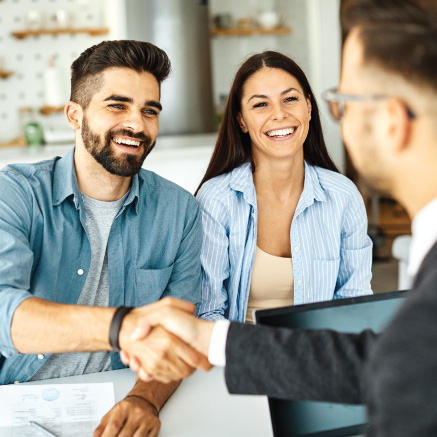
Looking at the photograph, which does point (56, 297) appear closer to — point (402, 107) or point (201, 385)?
point (201, 385)

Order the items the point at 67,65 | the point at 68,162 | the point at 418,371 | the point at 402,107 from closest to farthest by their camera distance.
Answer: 1. the point at 418,371
2. the point at 402,107
3. the point at 68,162
4. the point at 67,65

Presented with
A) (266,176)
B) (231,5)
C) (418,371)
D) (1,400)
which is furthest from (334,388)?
(231,5)

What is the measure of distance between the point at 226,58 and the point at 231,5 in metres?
0.56

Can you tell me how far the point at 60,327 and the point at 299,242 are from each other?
3.33ft

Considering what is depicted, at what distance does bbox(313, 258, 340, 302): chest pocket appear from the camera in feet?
6.74

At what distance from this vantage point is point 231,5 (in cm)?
623

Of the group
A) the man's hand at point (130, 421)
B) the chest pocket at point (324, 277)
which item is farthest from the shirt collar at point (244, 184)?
the man's hand at point (130, 421)

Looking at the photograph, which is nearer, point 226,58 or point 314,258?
point 314,258

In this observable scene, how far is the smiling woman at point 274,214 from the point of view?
2.04m

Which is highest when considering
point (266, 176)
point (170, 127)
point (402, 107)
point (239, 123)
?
point (402, 107)

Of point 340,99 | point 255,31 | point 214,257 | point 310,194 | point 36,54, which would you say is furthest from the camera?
point 255,31

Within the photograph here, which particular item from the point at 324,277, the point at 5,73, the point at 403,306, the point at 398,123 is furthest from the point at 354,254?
the point at 5,73

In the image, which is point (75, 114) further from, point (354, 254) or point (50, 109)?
point (50, 109)

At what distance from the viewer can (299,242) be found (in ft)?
6.80
